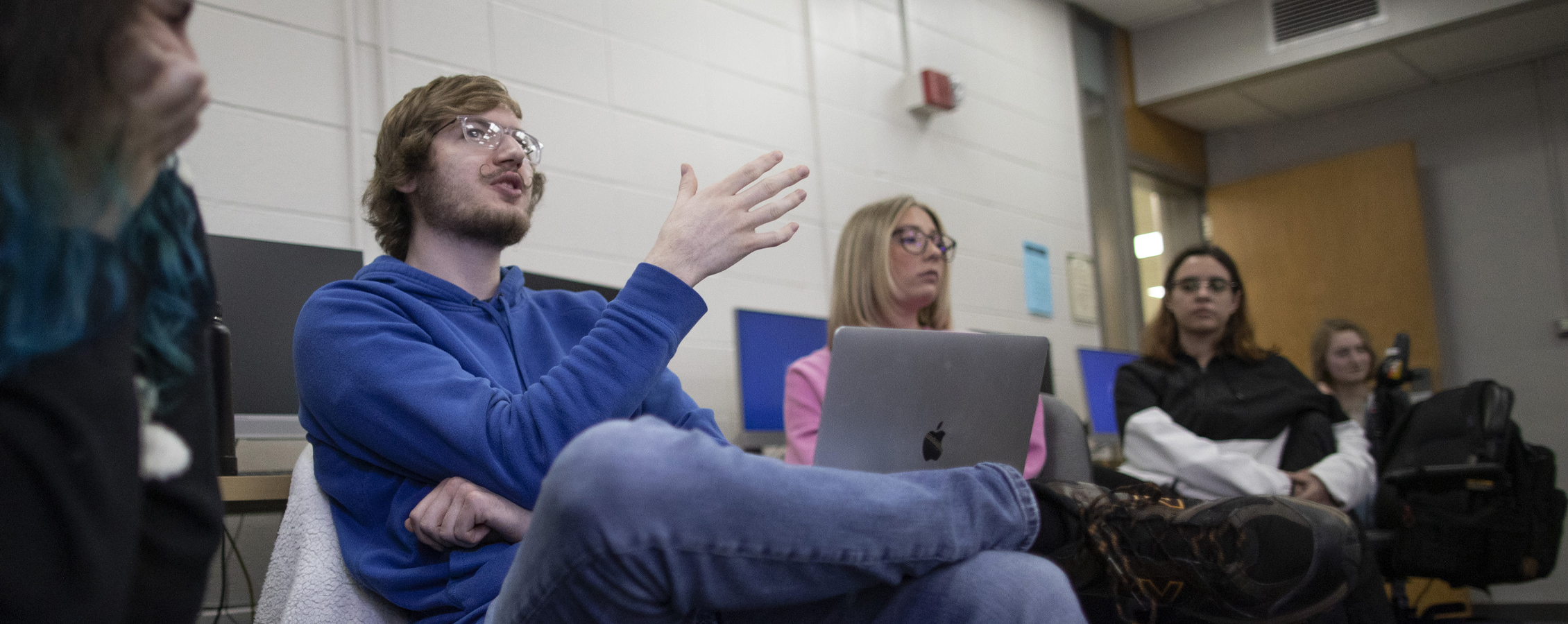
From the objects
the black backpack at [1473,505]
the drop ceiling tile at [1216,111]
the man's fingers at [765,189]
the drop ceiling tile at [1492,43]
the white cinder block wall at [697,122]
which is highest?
the drop ceiling tile at [1492,43]

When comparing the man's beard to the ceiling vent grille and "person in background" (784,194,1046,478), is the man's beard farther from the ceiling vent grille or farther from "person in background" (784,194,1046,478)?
the ceiling vent grille

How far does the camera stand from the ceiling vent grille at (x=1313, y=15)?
14.4 ft

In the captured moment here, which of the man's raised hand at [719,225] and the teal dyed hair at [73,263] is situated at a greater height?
the man's raised hand at [719,225]

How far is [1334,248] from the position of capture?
16.4ft

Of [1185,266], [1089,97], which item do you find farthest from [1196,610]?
[1089,97]

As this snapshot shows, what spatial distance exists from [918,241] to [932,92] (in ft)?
5.51

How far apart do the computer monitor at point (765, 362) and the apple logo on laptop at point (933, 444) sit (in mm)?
1282

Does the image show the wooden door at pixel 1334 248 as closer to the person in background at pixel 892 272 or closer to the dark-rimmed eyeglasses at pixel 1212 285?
the dark-rimmed eyeglasses at pixel 1212 285

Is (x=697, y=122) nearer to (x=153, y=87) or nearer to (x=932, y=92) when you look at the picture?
(x=932, y=92)

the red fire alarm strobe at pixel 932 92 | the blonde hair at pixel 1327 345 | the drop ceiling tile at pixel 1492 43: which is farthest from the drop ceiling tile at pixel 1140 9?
the blonde hair at pixel 1327 345

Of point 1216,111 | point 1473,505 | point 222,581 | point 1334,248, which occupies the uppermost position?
point 1216,111

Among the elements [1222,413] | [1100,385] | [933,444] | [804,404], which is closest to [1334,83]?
[1100,385]

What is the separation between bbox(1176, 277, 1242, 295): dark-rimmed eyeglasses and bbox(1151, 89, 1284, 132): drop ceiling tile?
2529 millimetres

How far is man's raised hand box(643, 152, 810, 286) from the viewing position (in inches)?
44.9
